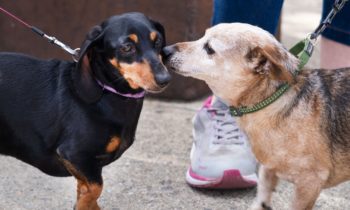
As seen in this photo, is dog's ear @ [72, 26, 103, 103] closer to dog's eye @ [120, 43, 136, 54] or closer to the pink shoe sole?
dog's eye @ [120, 43, 136, 54]

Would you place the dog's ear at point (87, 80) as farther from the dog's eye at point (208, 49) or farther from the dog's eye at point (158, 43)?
the dog's eye at point (208, 49)

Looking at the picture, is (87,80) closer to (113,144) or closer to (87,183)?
(113,144)

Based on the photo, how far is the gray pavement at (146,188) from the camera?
2879mm

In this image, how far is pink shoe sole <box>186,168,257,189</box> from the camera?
2.92 metres

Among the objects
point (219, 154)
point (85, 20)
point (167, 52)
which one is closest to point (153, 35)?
point (167, 52)

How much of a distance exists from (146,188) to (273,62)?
1083 mm

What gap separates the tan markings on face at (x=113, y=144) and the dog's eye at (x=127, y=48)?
13.7 inches

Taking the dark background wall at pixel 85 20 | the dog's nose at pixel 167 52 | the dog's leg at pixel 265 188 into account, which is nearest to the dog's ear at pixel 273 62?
the dog's nose at pixel 167 52

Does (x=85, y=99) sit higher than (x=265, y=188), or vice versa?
(x=85, y=99)

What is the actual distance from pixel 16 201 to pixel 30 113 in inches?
24.6

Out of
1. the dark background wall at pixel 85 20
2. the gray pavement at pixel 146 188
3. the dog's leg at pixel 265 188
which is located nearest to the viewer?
the dog's leg at pixel 265 188

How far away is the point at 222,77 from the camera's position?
2.50 meters

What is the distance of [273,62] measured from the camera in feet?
7.51

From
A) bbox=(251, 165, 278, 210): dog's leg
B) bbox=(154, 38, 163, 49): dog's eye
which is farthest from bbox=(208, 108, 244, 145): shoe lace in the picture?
bbox=(154, 38, 163, 49): dog's eye
